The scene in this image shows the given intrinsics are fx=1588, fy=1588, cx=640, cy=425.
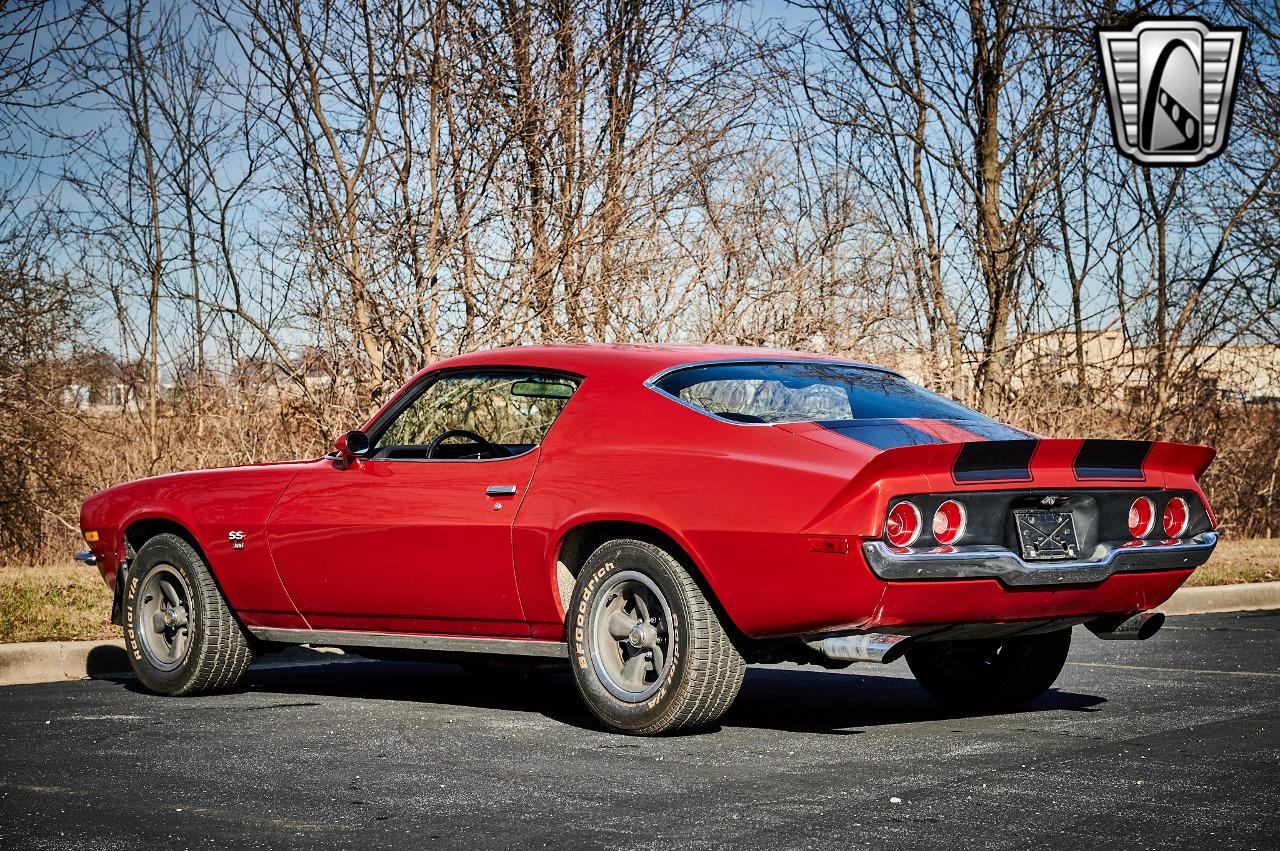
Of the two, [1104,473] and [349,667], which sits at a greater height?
[1104,473]

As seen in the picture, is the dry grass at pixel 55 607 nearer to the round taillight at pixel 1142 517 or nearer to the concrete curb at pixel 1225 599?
the round taillight at pixel 1142 517

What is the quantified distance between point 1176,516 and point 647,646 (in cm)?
212

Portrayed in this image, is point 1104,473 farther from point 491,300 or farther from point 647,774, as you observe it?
point 491,300

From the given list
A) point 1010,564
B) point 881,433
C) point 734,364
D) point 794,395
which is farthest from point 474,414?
point 1010,564

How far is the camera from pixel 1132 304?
1773 cm

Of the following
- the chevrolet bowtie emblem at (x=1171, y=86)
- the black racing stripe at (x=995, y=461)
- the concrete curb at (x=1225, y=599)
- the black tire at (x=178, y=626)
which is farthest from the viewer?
the chevrolet bowtie emblem at (x=1171, y=86)

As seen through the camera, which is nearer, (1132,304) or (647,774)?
(647,774)

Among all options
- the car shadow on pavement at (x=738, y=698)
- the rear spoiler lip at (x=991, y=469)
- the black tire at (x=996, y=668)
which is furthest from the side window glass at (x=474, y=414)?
the rear spoiler lip at (x=991, y=469)

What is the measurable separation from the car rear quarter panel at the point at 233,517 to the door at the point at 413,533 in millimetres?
101

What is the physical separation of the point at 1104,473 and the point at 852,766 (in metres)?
1.50

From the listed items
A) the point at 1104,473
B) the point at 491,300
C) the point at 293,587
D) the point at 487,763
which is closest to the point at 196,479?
the point at 293,587

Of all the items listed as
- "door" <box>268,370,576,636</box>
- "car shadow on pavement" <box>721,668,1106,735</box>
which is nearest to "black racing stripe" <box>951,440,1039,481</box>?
"car shadow on pavement" <box>721,668,1106,735</box>

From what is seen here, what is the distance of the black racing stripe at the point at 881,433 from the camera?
562cm

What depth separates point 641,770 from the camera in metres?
5.28
